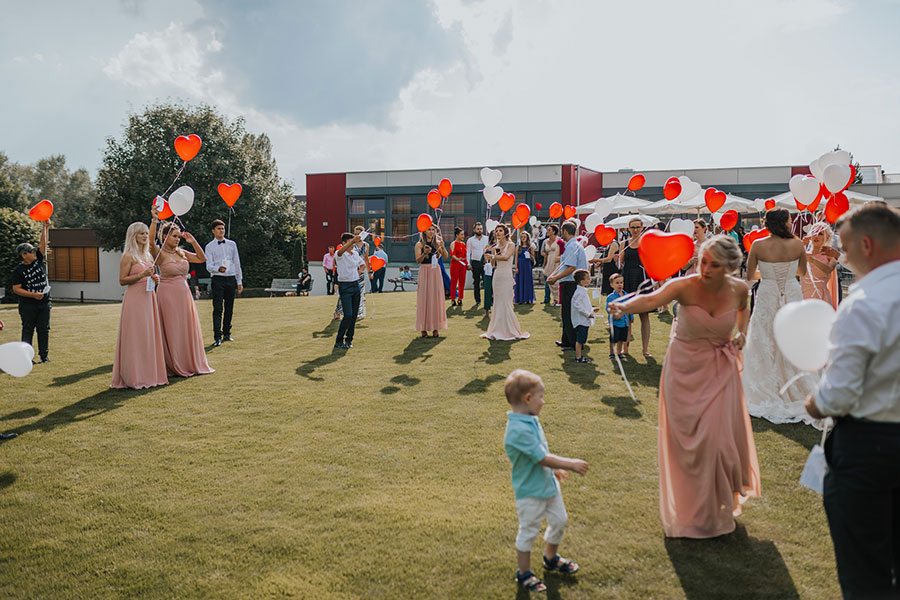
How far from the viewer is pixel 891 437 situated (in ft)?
6.84

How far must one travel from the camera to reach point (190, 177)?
28469mm

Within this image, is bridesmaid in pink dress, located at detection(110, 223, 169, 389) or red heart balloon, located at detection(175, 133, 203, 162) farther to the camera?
red heart balloon, located at detection(175, 133, 203, 162)

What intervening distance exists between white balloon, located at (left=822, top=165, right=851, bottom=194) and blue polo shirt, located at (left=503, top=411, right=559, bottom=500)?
5464 mm

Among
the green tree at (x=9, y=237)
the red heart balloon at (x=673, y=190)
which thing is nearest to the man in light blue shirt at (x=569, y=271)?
the red heart balloon at (x=673, y=190)

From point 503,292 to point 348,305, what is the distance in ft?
9.12

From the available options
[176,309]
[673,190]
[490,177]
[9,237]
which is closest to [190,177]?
[9,237]

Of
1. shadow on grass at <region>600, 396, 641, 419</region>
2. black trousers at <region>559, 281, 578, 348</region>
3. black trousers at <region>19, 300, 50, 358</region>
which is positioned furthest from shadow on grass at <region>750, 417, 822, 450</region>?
black trousers at <region>19, 300, 50, 358</region>

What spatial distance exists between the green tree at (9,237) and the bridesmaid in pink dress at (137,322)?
24.6 metres

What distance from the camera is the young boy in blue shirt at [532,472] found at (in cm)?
304

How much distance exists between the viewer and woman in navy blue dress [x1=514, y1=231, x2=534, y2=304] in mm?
15664

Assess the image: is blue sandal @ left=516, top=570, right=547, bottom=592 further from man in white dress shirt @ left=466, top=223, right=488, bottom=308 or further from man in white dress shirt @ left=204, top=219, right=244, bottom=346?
man in white dress shirt @ left=466, top=223, right=488, bottom=308

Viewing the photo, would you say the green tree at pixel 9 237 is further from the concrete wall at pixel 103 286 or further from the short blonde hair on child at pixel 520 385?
the short blonde hair on child at pixel 520 385

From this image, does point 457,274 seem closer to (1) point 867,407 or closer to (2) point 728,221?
(2) point 728,221

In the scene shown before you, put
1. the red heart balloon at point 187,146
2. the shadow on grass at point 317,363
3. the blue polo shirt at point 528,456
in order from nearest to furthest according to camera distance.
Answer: the blue polo shirt at point 528,456 → the shadow on grass at point 317,363 → the red heart balloon at point 187,146
